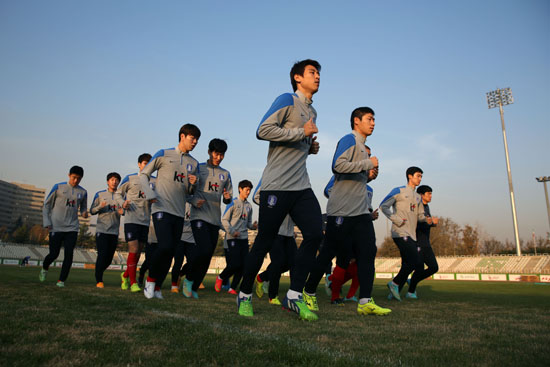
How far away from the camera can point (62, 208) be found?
9.16m

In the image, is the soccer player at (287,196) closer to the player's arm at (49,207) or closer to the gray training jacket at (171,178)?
the gray training jacket at (171,178)

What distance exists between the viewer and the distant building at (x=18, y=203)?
156 meters

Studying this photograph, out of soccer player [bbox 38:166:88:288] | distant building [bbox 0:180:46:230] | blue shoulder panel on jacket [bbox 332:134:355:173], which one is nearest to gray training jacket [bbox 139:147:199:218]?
blue shoulder panel on jacket [bbox 332:134:355:173]

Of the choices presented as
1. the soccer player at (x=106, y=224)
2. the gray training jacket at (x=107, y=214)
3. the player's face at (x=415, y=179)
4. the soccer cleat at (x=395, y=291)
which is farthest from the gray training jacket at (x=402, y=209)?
the gray training jacket at (x=107, y=214)

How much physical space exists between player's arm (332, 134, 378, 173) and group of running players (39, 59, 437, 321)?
0.01 m

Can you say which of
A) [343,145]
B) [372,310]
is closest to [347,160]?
[343,145]

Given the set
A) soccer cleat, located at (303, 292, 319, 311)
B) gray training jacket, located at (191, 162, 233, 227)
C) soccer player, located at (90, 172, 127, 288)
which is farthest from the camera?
soccer player, located at (90, 172, 127, 288)

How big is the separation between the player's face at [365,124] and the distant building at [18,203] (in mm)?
171071

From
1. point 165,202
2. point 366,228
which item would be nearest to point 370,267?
point 366,228

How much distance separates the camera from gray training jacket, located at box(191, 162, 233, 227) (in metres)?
7.27

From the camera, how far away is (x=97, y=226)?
374 inches

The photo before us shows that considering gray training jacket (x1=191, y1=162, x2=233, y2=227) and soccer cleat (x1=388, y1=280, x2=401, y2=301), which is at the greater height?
gray training jacket (x1=191, y1=162, x2=233, y2=227)

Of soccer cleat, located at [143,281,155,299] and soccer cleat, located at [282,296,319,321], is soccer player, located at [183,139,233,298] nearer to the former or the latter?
soccer cleat, located at [143,281,155,299]

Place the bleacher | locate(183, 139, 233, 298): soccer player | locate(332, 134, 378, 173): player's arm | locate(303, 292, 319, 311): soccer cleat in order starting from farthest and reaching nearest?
the bleacher, locate(183, 139, 233, 298): soccer player, locate(303, 292, 319, 311): soccer cleat, locate(332, 134, 378, 173): player's arm
